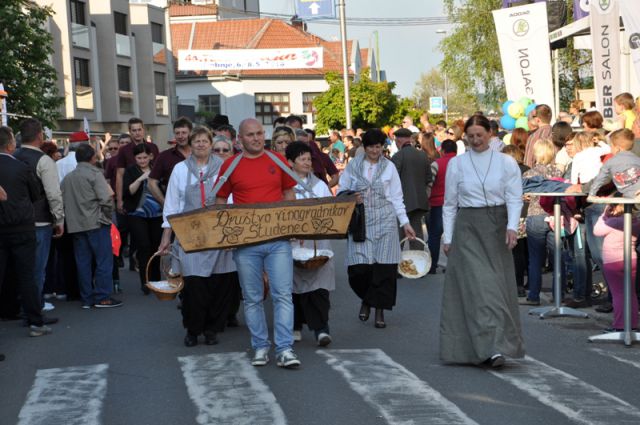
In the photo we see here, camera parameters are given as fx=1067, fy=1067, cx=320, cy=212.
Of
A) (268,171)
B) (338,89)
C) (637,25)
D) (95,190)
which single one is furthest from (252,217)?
(338,89)

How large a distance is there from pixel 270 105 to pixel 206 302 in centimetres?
7471

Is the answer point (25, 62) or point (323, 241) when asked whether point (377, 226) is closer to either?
point (323, 241)

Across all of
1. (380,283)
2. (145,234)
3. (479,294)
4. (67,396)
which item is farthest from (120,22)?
(67,396)

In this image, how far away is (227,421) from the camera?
6438 mm

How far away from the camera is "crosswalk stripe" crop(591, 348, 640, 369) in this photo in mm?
8281

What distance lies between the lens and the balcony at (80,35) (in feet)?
179

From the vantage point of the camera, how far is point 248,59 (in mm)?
69938

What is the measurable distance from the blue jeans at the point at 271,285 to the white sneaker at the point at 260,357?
0.11 ft

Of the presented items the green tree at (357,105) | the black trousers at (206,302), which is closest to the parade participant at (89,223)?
the black trousers at (206,302)

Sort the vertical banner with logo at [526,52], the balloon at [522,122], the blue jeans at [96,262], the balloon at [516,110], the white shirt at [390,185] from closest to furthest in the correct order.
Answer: the white shirt at [390,185], the blue jeans at [96,262], the balloon at [522,122], the balloon at [516,110], the vertical banner with logo at [526,52]

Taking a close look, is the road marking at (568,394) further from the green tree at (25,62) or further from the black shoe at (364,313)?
the green tree at (25,62)

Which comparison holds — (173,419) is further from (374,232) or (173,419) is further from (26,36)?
(26,36)

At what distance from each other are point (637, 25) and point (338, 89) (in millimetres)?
37569

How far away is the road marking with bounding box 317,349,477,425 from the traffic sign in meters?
23.9
